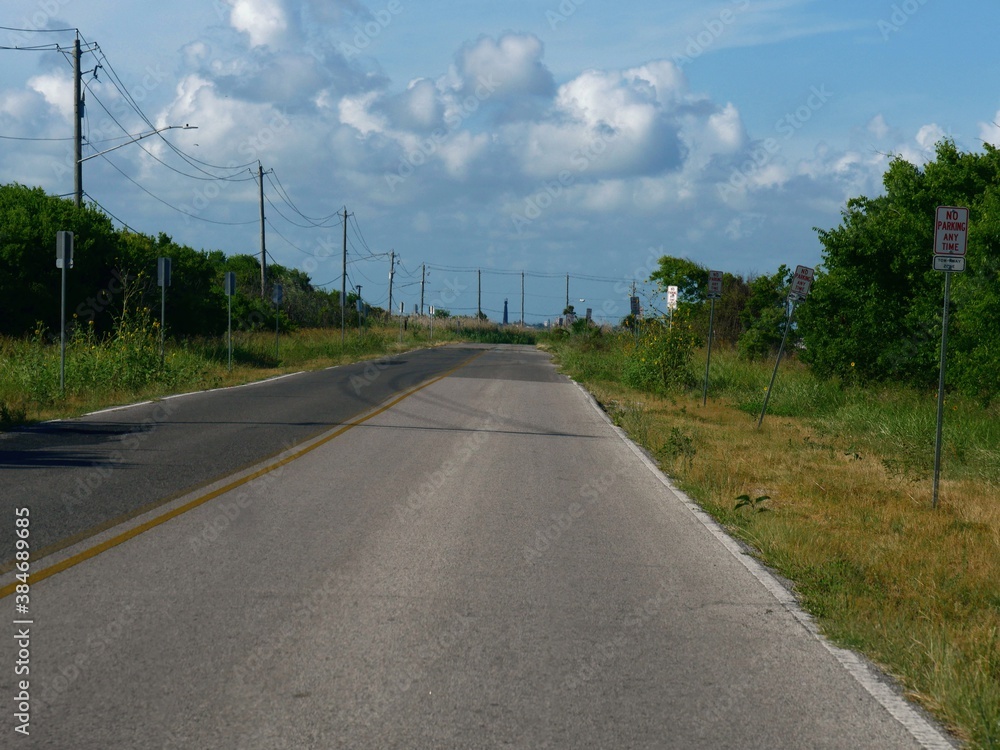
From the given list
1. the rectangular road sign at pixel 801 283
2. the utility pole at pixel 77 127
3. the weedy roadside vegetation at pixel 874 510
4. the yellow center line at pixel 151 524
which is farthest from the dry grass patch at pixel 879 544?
the utility pole at pixel 77 127

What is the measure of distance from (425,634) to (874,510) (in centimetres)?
653

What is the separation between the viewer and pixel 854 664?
18.4ft

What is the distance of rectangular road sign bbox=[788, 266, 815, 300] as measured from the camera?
18.3 meters

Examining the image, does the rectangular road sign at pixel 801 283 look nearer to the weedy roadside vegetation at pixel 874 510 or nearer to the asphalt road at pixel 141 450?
the weedy roadside vegetation at pixel 874 510

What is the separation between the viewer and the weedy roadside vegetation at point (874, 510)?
568 centimetres

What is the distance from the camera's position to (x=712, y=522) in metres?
9.81

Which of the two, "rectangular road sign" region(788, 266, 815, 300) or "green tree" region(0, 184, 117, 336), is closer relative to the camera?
"rectangular road sign" region(788, 266, 815, 300)

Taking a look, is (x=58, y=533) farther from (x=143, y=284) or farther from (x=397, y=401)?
(x=143, y=284)

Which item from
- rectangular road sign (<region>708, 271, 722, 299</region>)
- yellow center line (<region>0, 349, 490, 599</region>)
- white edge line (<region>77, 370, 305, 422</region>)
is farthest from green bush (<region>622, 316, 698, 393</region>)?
yellow center line (<region>0, 349, 490, 599</region>)

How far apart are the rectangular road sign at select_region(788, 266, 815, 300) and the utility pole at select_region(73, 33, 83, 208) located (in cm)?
2027

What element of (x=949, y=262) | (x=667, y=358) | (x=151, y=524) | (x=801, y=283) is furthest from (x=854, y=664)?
(x=667, y=358)

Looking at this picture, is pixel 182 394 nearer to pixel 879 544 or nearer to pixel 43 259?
pixel 43 259

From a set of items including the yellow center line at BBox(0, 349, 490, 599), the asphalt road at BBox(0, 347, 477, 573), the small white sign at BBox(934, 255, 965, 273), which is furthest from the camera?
the small white sign at BBox(934, 255, 965, 273)

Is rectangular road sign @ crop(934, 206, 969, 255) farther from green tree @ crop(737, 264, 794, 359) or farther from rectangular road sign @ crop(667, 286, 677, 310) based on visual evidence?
green tree @ crop(737, 264, 794, 359)
